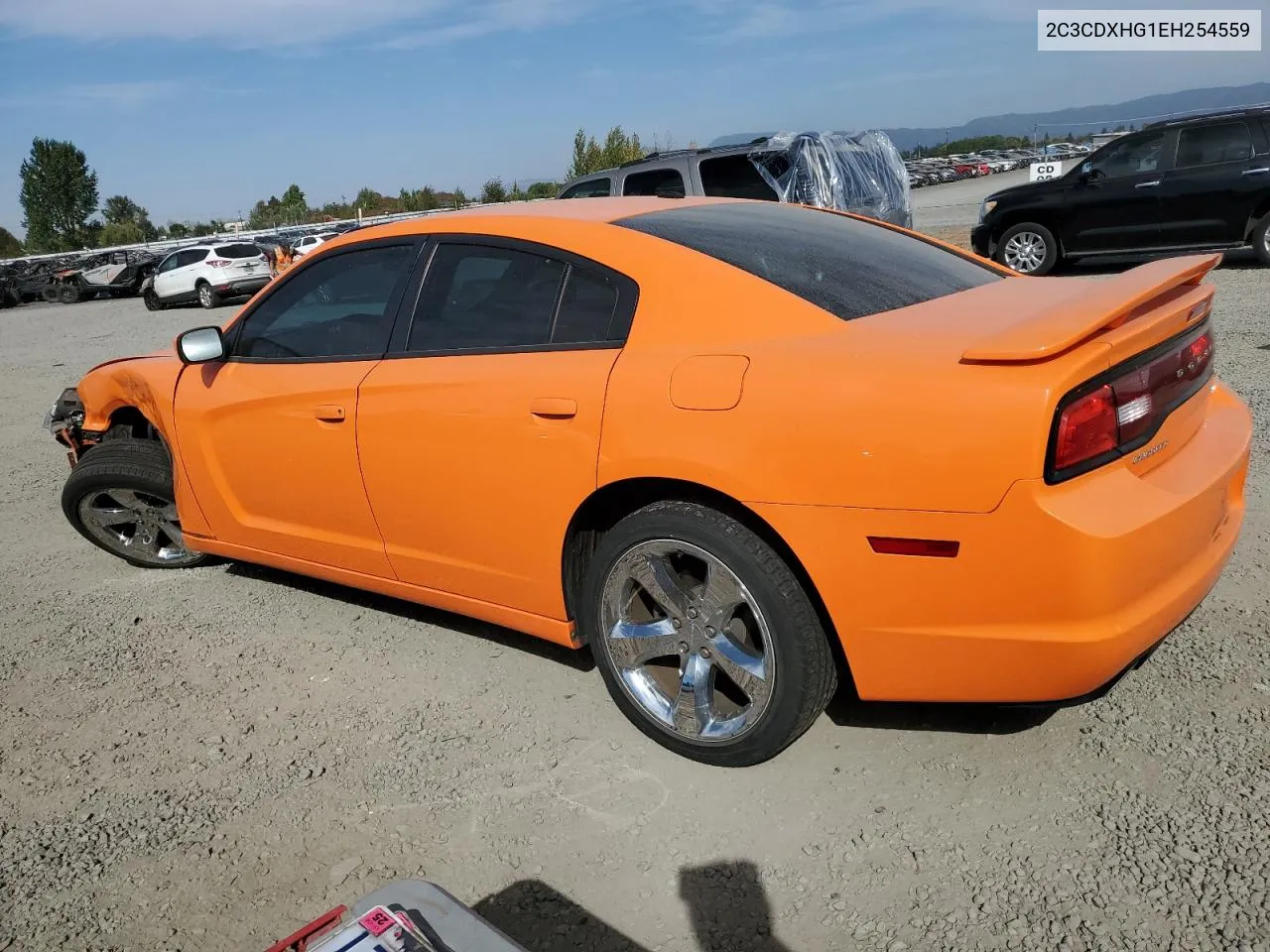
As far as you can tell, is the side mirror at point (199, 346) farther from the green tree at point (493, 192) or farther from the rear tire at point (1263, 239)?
the green tree at point (493, 192)

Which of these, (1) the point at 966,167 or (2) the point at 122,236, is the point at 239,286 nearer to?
(1) the point at 966,167

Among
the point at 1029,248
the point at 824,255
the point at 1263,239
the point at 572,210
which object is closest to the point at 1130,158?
the point at 1029,248

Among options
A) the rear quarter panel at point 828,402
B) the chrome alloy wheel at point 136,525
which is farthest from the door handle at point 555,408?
the chrome alloy wheel at point 136,525

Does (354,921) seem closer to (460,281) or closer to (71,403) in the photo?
(460,281)

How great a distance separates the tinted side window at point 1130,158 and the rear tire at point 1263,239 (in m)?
1.29

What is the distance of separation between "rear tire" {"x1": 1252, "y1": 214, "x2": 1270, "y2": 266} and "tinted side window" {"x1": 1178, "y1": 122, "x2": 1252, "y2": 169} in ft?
2.52

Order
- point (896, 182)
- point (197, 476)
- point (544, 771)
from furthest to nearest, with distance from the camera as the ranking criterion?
point (896, 182) < point (197, 476) < point (544, 771)

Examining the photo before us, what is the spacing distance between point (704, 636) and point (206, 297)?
2360cm

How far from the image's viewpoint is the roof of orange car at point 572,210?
3.35m

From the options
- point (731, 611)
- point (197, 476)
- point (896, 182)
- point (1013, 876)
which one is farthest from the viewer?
point (896, 182)

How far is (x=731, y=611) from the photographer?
2768mm

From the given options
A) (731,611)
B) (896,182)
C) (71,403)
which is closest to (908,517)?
(731,611)

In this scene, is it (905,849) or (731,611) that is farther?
(731,611)

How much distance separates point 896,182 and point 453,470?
33.4ft
